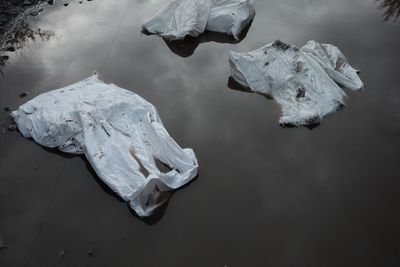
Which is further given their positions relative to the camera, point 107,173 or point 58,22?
point 58,22

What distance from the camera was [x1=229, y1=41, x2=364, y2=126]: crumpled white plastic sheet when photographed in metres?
4.69

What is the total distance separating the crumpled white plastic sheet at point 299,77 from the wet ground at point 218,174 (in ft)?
0.51

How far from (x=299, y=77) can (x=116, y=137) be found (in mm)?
2552

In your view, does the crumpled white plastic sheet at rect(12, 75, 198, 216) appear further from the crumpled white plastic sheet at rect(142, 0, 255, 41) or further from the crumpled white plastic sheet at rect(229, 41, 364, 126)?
the crumpled white plastic sheet at rect(142, 0, 255, 41)

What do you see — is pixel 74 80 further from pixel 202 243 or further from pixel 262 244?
pixel 262 244

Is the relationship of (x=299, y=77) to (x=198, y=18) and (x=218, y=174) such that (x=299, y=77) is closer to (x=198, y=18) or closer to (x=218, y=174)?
(x=218, y=174)

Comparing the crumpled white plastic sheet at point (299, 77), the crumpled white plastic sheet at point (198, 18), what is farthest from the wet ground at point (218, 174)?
the crumpled white plastic sheet at point (198, 18)

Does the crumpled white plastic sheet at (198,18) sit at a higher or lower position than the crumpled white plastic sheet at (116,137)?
higher

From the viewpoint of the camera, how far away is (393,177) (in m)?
4.03

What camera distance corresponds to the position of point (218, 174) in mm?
4082

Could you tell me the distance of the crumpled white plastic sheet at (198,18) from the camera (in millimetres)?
5848

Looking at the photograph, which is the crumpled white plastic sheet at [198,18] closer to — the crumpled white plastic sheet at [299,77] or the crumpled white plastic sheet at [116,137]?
the crumpled white plastic sheet at [299,77]

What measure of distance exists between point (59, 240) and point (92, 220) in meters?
0.36

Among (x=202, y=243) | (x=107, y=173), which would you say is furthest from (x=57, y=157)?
(x=202, y=243)
